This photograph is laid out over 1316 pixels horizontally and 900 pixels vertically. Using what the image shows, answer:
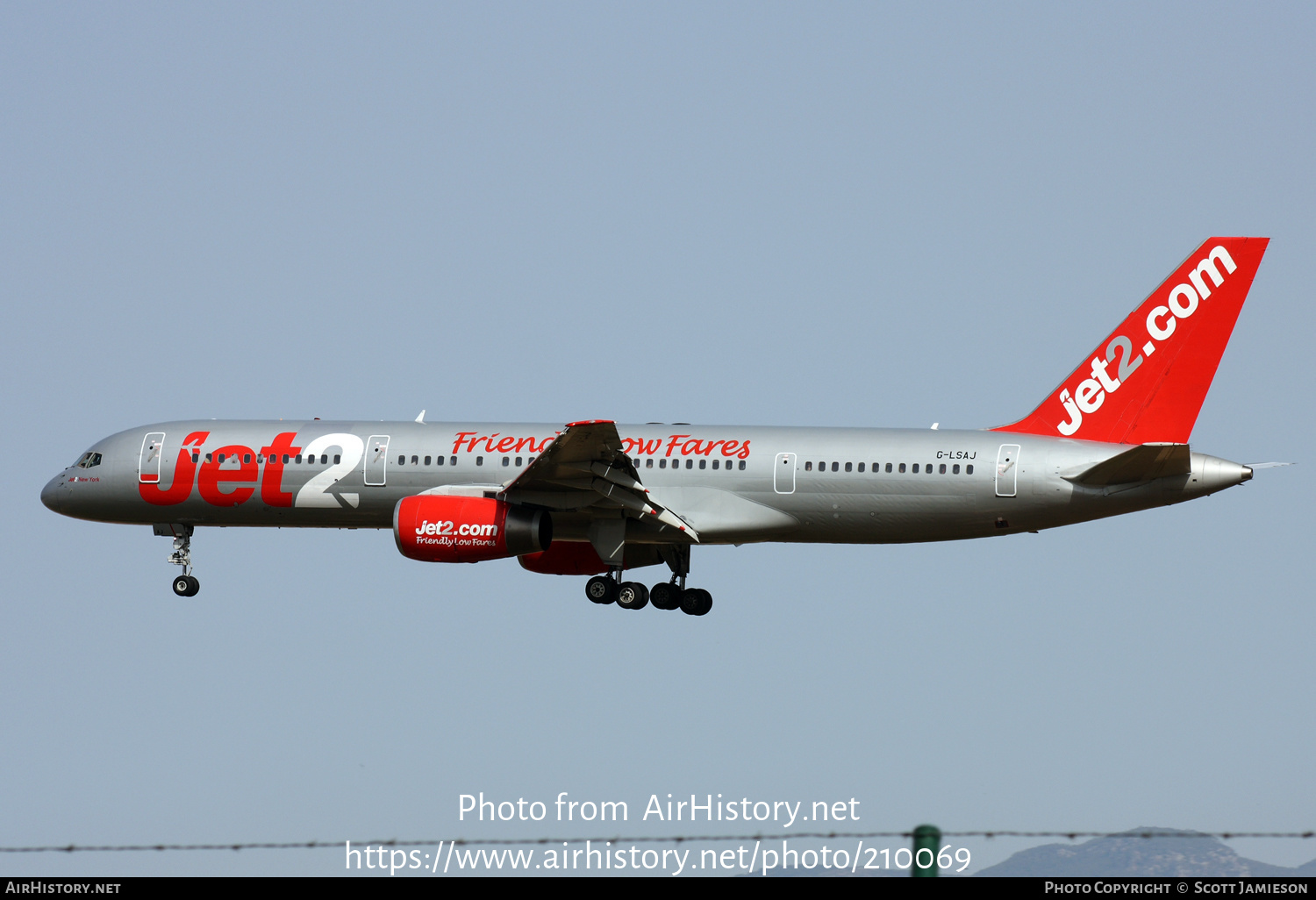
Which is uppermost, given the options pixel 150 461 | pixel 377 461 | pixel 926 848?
pixel 150 461

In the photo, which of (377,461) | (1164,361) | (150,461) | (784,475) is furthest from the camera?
(150,461)

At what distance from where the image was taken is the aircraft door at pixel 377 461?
46.7 meters

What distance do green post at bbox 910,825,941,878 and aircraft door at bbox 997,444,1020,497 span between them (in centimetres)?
2943

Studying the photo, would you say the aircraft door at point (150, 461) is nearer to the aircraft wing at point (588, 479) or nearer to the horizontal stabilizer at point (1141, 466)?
the aircraft wing at point (588, 479)

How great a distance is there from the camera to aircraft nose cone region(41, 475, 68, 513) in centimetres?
4997

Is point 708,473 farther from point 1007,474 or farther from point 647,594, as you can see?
point 1007,474

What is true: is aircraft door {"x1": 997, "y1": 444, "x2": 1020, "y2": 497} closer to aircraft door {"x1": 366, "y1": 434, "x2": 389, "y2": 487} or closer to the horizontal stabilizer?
the horizontal stabilizer

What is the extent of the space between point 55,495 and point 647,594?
17.8 m

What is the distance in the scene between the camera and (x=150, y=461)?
48344mm

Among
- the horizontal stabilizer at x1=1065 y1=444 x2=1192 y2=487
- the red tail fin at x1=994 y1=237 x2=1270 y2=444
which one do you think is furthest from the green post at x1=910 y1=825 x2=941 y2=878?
the red tail fin at x1=994 y1=237 x2=1270 y2=444

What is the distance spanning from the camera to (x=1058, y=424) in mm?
45031

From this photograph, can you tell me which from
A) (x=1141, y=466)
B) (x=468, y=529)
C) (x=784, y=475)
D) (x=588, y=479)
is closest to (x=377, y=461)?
(x=468, y=529)

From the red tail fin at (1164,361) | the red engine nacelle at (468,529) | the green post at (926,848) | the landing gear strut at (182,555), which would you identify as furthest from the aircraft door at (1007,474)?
the green post at (926,848)

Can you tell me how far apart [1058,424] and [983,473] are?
2.98m
